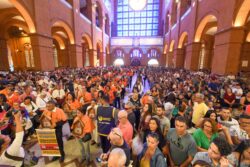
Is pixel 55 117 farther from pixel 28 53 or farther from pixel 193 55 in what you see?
pixel 28 53

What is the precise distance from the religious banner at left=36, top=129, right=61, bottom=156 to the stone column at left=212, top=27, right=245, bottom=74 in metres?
10.4

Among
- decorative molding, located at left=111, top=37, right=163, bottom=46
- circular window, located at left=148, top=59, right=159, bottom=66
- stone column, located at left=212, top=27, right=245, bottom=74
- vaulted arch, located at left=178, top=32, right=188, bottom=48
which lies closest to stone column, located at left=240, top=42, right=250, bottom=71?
stone column, located at left=212, top=27, right=245, bottom=74

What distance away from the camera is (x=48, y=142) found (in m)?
3.59

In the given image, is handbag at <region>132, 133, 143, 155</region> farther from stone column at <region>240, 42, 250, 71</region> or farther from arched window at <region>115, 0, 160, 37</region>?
arched window at <region>115, 0, 160, 37</region>

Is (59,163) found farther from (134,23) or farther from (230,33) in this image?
Answer: (134,23)

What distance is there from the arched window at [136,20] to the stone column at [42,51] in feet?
101

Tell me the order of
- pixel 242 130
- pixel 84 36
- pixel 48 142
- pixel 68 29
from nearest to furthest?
pixel 242 130 < pixel 48 142 < pixel 68 29 < pixel 84 36

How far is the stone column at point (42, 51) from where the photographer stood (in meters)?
10.8

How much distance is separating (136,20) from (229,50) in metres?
35.1

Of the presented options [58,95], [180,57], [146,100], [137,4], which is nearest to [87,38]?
[137,4]

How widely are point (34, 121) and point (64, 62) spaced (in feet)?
52.2

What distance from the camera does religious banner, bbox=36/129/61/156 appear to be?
342 cm

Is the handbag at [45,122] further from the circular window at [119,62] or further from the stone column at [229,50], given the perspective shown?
the circular window at [119,62]

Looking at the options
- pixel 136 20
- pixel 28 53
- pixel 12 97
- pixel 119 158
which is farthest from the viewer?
pixel 136 20
